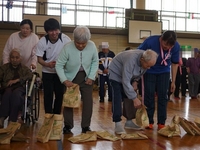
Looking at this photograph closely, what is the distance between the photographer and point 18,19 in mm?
9617

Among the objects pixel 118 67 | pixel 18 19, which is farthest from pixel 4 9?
pixel 118 67

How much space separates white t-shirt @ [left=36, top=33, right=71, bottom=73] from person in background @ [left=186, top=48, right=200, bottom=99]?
187 inches

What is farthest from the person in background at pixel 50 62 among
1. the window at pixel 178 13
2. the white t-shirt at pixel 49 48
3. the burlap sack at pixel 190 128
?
the window at pixel 178 13

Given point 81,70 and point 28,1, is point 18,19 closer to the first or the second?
point 28,1

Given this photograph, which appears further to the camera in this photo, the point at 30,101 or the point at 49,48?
the point at 30,101

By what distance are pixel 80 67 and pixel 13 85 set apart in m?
0.84

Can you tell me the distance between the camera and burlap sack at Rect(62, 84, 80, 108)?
2.56 m

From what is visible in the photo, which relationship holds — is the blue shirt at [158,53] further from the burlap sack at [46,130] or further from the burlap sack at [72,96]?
the burlap sack at [46,130]

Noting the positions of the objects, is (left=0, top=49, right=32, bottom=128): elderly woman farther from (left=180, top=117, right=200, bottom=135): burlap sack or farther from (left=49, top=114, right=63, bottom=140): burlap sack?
(left=180, top=117, right=200, bottom=135): burlap sack

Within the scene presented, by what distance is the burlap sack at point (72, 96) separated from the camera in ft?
8.41

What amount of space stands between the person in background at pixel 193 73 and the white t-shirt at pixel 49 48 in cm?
476

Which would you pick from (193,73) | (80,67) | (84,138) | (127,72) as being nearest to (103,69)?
(193,73)

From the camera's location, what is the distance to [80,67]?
8.64 ft

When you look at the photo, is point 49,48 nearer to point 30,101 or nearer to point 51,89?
point 51,89
